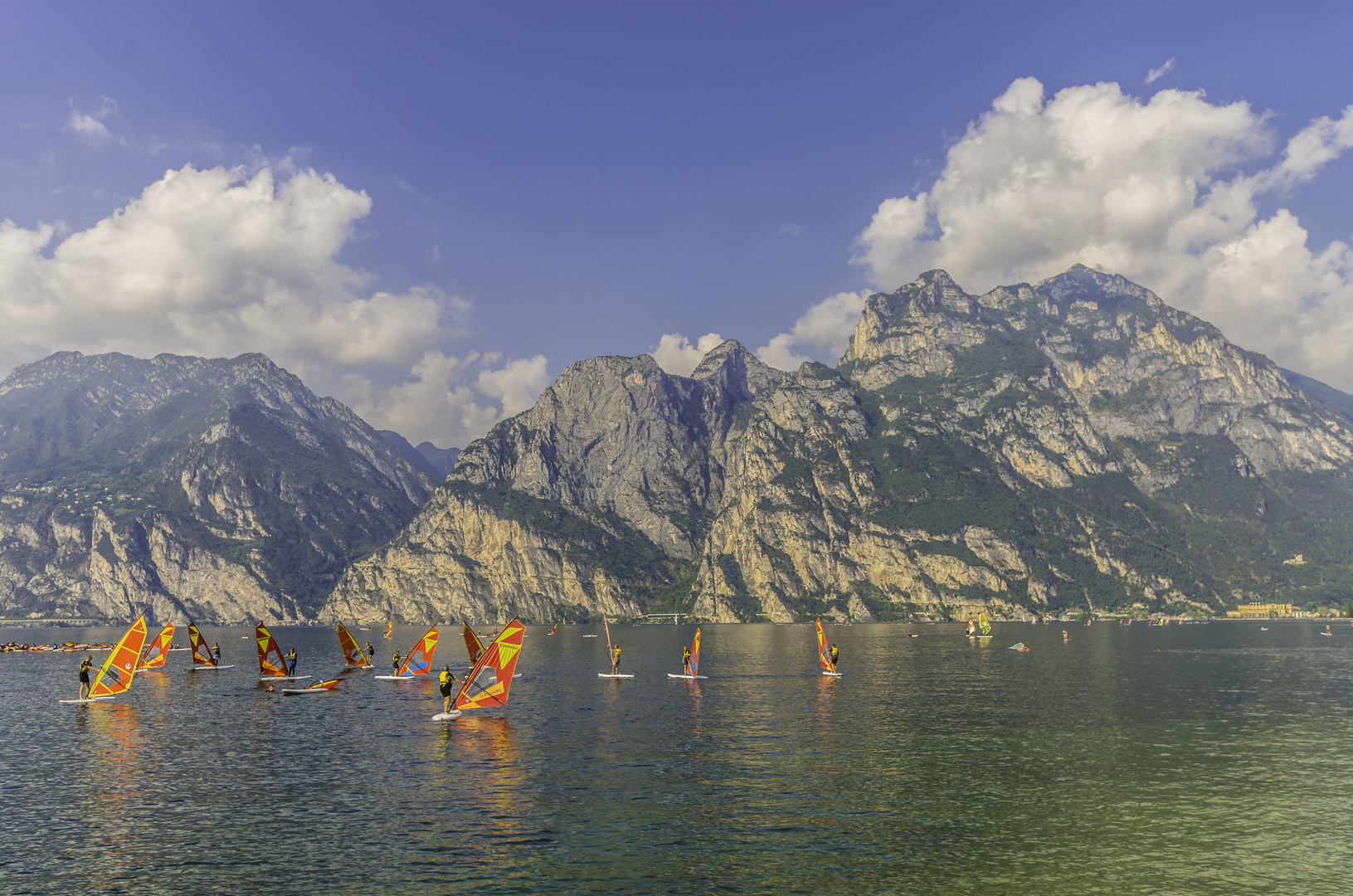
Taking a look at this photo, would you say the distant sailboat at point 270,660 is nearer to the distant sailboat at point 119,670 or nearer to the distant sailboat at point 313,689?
the distant sailboat at point 313,689

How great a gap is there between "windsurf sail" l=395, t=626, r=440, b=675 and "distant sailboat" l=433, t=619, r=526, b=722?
45437 mm

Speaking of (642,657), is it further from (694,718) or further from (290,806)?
(290,806)

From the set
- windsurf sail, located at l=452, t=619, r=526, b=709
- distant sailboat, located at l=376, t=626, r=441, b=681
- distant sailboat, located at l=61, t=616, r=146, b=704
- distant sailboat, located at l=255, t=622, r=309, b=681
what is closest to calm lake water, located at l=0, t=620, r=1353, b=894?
windsurf sail, located at l=452, t=619, r=526, b=709

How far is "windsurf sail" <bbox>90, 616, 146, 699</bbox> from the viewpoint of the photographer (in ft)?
320

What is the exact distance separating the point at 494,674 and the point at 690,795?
38543mm

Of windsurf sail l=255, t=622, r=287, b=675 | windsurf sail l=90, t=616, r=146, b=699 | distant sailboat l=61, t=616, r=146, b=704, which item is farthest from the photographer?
windsurf sail l=255, t=622, r=287, b=675

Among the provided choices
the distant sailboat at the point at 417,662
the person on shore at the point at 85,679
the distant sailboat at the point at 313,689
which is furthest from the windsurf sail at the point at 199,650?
the distant sailboat at the point at 313,689

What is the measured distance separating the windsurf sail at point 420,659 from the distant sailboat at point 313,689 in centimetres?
1439

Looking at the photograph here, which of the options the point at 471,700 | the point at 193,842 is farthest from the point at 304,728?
the point at 193,842

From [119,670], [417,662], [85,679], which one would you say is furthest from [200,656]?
[85,679]

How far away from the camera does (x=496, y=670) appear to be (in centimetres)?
8000

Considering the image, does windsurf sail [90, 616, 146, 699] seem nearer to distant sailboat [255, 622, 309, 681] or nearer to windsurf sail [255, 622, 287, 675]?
windsurf sail [255, 622, 287, 675]

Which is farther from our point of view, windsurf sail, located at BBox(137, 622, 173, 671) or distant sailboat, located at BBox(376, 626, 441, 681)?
windsurf sail, located at BBox(137, 622, 173, 671)

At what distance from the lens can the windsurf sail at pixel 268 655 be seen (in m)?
121
